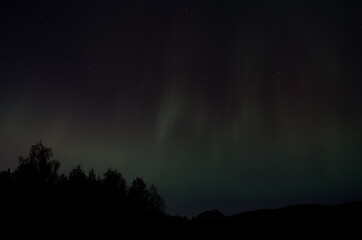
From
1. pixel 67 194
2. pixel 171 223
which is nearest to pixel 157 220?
pixel 171 223

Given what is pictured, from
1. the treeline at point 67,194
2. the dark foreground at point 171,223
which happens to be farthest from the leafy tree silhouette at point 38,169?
the dark foreground at point 171,223

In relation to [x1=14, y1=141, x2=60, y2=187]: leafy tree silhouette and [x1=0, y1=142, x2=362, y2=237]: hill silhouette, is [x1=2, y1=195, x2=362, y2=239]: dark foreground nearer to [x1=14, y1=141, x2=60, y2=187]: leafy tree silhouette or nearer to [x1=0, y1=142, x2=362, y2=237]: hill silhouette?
[x1=0, y1=142, x2=362, y2=237]: hill silhouette

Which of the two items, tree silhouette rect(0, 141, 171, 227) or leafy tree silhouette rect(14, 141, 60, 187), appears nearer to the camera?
tree silhouette rect(0, 141, 171, 227)

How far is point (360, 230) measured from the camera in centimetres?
1845

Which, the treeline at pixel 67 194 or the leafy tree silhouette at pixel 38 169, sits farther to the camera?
the leafy tree silhouette at pixel 38 169

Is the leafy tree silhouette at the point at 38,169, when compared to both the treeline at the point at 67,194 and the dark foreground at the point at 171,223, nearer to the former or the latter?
the treeline at the point at 67,194

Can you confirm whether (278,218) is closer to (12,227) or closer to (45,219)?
(45,219)

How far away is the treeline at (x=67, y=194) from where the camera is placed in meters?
24.7

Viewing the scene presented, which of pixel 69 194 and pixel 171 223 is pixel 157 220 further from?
pixel 69 194

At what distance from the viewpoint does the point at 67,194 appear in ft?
117

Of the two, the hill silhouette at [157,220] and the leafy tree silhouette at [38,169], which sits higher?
the leafy tree silhouette at [38,169]

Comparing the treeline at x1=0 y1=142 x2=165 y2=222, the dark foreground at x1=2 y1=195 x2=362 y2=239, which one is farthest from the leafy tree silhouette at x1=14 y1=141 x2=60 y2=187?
the dark foreground at x1=2 y1=195 x2=362 y2=239

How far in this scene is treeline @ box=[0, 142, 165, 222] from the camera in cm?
2472

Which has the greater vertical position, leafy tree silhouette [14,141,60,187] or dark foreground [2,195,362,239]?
leafy tree silhouette [14,141,60,187]
